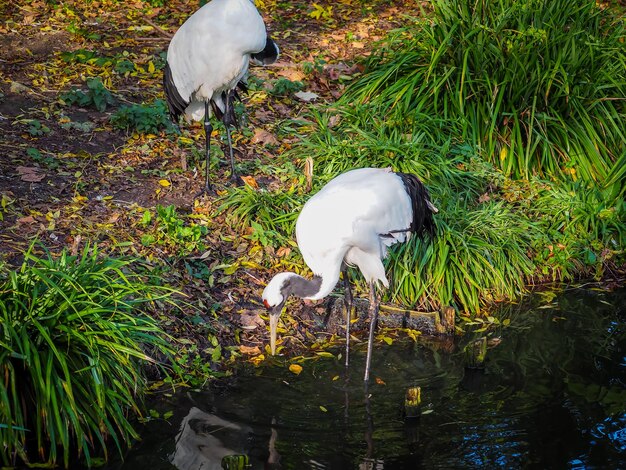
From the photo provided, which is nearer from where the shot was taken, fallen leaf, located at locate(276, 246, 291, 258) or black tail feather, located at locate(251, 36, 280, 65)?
fallen leaf, located at locate(276, 246, 291, 258)

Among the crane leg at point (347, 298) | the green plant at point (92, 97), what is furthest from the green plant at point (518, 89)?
the green plant at point (92, 97)

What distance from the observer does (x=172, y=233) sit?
556cm

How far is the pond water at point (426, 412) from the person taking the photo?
13.6ft

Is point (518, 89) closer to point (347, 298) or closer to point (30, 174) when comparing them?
point (347, 298)

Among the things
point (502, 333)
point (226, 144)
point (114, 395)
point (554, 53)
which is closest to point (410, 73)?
point (554, 53)

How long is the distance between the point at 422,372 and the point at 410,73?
2.85 meters

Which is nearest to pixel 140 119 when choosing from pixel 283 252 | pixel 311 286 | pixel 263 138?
pixel 263 138

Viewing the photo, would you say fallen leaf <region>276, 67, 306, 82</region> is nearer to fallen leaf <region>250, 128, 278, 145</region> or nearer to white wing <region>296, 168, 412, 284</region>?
fallen leaf <region>250, 128, 278, 145</region>

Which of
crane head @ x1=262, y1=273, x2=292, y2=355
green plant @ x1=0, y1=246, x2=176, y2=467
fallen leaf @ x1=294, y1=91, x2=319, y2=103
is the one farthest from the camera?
fallen leaf @ x1=294, y1=91, x2=319, y2=103

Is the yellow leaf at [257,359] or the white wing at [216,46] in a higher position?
the white wing at [216,46]

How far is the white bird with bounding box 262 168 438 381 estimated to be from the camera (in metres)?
4.73

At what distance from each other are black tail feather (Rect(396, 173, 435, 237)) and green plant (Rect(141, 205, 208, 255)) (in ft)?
4.73

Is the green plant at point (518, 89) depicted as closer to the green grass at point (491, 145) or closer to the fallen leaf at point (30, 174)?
the green grass at point (491, 145)

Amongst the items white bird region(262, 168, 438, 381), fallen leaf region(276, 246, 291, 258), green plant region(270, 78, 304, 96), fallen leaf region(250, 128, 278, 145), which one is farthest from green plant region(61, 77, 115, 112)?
white bird region(262, 168, 438, 381)
